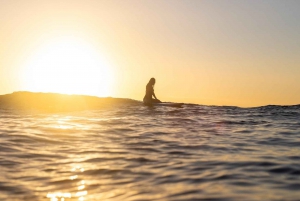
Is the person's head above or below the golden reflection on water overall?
above

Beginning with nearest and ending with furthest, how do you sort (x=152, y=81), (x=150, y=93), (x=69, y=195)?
1. (x=69, y=195)
2. (x=152, y=81)
3. (x=150, y=93)

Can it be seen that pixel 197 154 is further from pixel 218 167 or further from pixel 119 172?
pixel 119 172

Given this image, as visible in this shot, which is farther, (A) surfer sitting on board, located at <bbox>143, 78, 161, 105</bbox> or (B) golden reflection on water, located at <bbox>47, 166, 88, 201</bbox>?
(A) surfer sitting on board, located at <bbox>143, 78, 161, 105</bbox>

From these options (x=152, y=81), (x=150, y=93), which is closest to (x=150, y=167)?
(x=152, y=81)

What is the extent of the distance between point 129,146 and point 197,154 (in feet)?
7.13

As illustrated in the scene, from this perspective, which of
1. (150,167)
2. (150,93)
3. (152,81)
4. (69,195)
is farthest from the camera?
(150,93)

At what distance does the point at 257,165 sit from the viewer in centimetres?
630

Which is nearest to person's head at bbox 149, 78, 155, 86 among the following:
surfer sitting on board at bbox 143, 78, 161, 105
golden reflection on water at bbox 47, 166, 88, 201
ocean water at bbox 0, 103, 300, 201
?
surfer sitting on board at bbox 143, 78, 161, 105

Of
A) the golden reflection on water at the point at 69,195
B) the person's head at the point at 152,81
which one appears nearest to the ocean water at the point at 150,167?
the golden reflection on water at the point at 69,195

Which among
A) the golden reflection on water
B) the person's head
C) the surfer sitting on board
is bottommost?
the golden reflection on water

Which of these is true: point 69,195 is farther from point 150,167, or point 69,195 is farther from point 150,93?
point 150,93

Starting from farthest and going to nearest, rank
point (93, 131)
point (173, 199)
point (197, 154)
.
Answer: point (93, 131) → point (197, 154) → point (173, 199)

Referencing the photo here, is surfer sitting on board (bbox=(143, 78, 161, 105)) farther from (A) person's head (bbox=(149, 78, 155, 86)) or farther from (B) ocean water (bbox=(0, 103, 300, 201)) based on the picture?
(B) ocean water (bbox=(0, 103, 300, 201))

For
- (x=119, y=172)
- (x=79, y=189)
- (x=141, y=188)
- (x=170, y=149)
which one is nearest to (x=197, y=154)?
(x=170, y=149)
